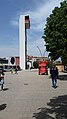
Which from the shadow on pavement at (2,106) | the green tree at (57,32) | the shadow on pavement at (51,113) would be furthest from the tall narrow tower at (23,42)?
the shadow on pavement at (51,113)

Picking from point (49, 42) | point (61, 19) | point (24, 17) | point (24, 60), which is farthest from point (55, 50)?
point (24, 17)

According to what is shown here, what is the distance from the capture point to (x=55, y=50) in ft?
119

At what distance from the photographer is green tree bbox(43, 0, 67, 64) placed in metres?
33.5

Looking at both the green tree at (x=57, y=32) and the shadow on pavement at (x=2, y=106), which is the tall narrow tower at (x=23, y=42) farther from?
the shadow on pavement at (x=2, y=106)

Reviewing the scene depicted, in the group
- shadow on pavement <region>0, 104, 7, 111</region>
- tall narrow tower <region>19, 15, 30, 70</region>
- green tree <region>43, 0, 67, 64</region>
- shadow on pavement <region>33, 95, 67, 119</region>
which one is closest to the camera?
shadow on pavement <region>33, 95, 67, 119</region>

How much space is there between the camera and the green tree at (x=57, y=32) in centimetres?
3347

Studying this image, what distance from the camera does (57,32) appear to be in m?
34.4

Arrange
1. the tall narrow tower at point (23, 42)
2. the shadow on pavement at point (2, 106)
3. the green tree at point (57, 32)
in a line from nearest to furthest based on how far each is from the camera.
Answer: the shadow on pavement at point (2, 106), the green tree at point (57, 32), the tall narrow tower at point (23, 42)

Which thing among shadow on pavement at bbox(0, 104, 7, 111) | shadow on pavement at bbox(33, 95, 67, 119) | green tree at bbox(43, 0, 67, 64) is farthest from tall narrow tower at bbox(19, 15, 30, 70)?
shadow on pavement at bbox(33, 95, 67, 119)

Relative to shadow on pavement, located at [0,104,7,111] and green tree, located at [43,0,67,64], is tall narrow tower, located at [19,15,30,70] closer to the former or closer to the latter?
green tree, located at [43,0,67,64]

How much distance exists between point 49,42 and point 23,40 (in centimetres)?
9505

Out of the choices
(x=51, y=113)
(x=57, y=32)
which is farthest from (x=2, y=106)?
(x=57, y=32)

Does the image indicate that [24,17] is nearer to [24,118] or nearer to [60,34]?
[60,34]

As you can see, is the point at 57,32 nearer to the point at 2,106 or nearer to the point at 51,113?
the point at 2,106
